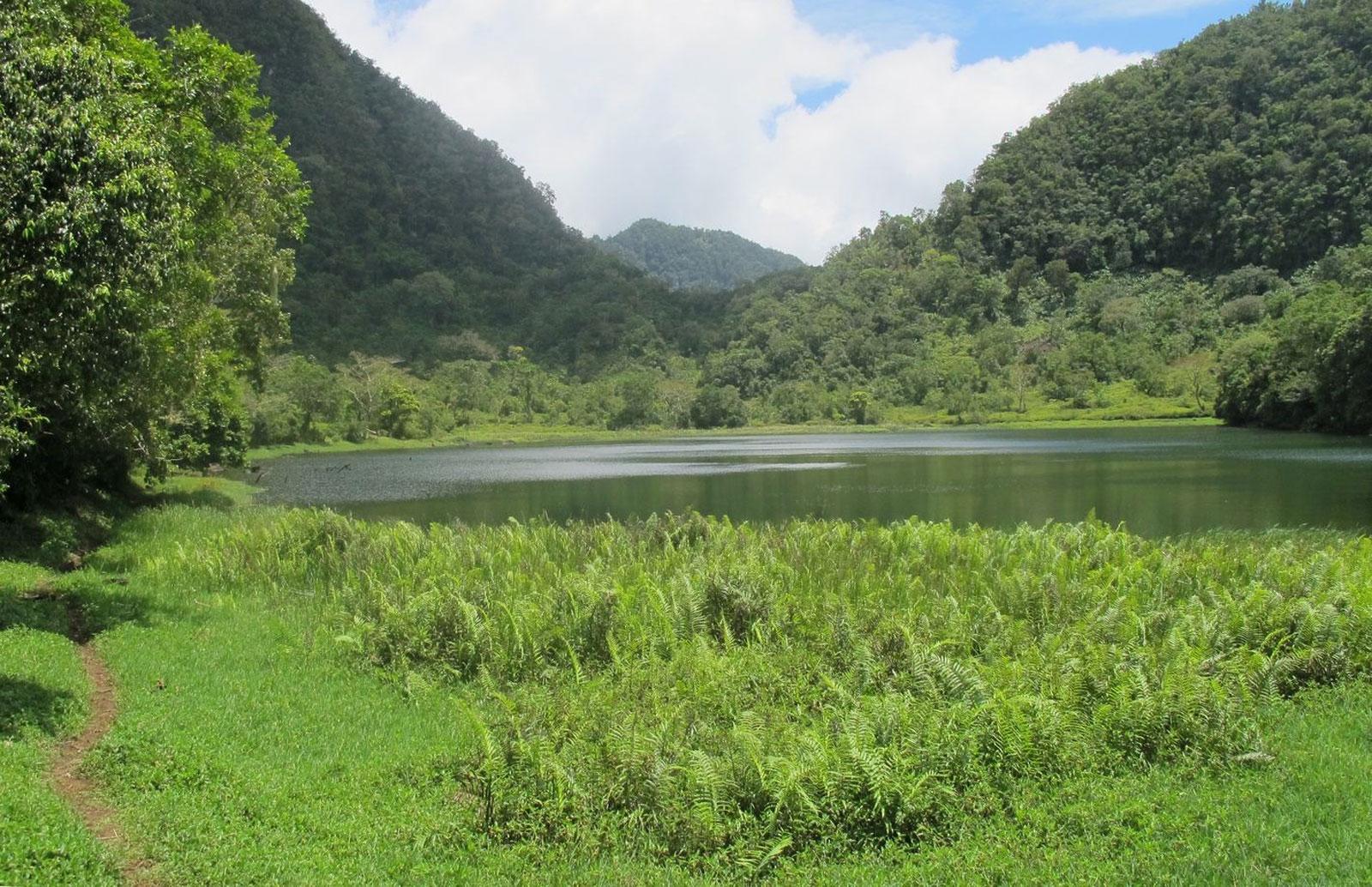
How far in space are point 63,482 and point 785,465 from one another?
39.4m

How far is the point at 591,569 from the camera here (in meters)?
13.6

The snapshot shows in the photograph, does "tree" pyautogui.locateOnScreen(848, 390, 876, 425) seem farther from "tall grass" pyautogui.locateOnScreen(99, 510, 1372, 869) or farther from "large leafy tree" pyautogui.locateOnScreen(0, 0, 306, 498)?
"large leafy tree" pyautogui.locateOnScreen(0, 0, 306, 498)

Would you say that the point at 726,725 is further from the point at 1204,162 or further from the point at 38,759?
the point at 1204,162

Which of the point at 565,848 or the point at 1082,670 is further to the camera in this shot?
the point at 1082,670

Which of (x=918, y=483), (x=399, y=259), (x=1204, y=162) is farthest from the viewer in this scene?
(x=399, y=259)

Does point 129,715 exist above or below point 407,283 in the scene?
below

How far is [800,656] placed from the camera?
1060 centimetres

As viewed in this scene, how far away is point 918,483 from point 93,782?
36.2 metres

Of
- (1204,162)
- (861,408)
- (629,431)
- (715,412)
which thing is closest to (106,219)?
(629,431)

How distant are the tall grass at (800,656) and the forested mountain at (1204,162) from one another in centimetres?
15192

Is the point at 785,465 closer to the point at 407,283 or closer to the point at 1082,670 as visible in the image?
the point at 1082,670

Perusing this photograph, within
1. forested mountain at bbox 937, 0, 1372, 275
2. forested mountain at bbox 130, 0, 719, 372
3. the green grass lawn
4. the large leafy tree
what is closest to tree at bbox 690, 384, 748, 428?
forested mountain at bbox 130, 0, 719, 372

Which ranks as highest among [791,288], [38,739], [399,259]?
[399,259]

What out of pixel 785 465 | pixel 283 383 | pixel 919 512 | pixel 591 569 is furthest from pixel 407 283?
pixel 591 569
